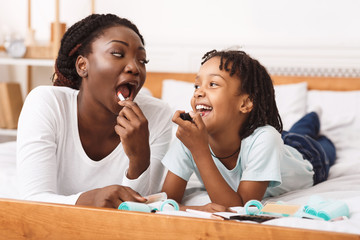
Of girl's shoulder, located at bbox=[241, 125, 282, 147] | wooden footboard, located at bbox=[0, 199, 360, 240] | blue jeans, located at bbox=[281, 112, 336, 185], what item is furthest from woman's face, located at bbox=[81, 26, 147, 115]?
blue jeans, located at bbox=[281, 112, 336, 185]

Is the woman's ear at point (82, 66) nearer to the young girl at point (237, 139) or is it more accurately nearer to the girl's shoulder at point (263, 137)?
the young girl at point (237, 139)

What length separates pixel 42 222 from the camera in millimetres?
841

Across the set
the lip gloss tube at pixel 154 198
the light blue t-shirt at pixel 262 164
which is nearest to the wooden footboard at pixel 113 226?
the lip gloss tube at pixel 154 198

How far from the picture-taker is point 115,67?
1238 millimetres

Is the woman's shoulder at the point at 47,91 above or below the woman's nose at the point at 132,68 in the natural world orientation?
below

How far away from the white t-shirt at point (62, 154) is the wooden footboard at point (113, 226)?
20cm

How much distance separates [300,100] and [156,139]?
1.23 m

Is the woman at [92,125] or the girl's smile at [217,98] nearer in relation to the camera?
the woman at [92,125]

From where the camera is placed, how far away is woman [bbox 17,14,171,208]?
1.14 m

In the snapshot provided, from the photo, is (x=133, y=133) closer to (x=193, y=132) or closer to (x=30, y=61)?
(x=193, y=132)

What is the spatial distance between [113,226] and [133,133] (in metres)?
0.35

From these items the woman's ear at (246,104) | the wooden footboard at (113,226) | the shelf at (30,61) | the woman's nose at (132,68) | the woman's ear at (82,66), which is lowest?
the shelf at (30,61)

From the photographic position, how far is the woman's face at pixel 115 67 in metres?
1.24

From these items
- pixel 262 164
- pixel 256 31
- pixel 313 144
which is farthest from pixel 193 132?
pixel 256 31
